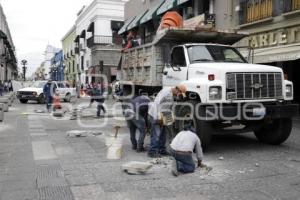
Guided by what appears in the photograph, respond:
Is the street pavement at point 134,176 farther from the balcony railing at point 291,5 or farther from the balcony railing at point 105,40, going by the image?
the balcony railing at point 105,40

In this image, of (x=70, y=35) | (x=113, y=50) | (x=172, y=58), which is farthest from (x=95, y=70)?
(x=172, y=58)

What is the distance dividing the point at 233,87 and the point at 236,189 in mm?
3005

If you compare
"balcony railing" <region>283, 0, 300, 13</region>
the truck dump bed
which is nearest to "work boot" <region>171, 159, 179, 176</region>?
the truck dump bed

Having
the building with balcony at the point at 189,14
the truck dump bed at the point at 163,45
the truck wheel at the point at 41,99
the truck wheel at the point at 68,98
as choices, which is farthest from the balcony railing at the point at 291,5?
the truck wheel at the point at 68,98

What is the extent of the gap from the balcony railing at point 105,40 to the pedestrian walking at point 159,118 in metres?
35.9

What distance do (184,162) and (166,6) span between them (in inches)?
690

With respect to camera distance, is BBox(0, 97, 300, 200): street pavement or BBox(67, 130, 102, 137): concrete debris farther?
BBox(67, 130, 102, 137): concrete debris

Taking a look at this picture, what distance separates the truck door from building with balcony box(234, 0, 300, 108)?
4.34 meters

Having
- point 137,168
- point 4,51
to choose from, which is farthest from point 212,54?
point 4,51

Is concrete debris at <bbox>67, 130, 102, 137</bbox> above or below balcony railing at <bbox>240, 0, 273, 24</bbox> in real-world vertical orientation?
below

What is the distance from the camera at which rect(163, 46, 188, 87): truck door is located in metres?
10.6

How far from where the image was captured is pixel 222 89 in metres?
9.16

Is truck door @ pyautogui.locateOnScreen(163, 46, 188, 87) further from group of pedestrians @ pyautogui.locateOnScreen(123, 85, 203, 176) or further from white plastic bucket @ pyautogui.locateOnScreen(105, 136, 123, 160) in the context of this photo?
white plastic bucket @ pyautogui.locateOnScreen(105, 136, 123, 160)

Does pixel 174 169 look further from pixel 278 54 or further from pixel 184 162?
pixel 278 54
